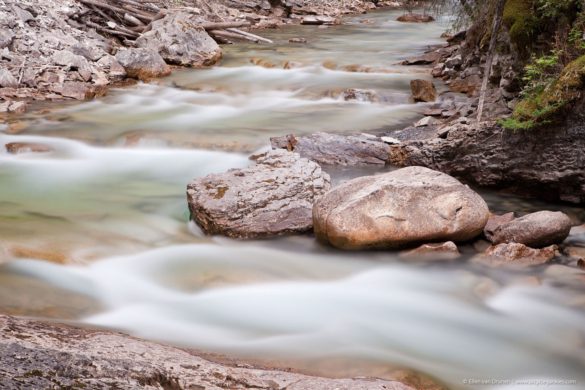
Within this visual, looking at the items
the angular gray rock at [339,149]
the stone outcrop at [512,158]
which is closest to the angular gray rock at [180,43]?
the angular gray rock at [339,149]

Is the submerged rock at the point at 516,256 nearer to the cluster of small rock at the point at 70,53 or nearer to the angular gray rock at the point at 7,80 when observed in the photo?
the cluster of small rock at the point at 70,53

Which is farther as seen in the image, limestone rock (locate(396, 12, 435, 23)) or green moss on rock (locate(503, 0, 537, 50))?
limestone rock (locate(396, 12, 435, 23))

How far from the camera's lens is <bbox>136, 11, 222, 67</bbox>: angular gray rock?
49.9 ft

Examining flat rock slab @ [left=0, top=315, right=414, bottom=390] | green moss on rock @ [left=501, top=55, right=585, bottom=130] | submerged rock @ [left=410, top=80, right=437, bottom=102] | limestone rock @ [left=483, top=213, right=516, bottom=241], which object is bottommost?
limestone rock @ [left=483, top=213, right=516, bottom=241]

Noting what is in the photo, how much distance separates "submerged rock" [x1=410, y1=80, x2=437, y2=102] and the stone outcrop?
10.7ft

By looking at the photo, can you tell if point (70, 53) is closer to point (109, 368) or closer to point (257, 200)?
point (257, 200)

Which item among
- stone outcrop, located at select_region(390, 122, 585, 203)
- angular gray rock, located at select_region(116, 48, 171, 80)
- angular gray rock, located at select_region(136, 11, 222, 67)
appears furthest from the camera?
angular gray rock, located at select_region(136, 11, 222, 67)

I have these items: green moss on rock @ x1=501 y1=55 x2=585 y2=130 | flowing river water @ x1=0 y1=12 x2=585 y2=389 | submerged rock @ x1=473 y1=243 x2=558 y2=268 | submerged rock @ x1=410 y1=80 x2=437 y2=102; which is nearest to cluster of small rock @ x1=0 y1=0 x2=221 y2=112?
flowing river water @ x1=0 y1=12 x2=585 y2=389

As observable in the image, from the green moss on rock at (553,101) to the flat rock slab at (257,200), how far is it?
244 centimetres

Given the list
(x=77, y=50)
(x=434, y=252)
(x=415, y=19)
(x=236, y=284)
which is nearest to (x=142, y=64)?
(x=77, y=50)

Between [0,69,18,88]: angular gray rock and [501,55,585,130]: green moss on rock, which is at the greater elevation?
[501,55,585,130]: green moss on rock

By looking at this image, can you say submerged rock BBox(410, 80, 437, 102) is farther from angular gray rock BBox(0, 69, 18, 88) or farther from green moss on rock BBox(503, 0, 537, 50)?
angular gray rock BBox(0, 69, 18, 88)

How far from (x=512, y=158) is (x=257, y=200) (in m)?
3.30

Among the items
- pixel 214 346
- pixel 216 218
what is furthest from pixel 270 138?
pixel 214 346
